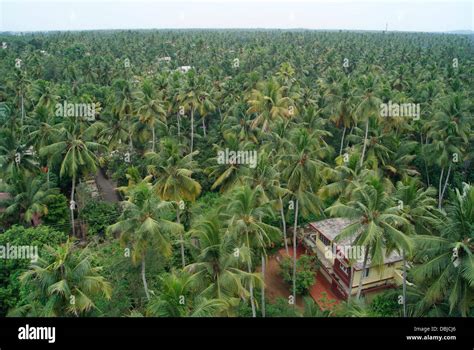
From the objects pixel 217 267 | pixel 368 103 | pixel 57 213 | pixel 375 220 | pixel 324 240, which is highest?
pixel 368 103

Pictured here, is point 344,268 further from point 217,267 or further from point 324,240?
point 217,267

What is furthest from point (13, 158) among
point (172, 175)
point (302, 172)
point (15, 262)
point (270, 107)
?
point (302, 172)

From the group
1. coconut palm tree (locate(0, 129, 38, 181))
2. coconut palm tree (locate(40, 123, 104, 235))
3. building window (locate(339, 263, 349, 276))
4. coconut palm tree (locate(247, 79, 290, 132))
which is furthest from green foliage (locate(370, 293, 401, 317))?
coconut palm tree (locate(0, 129, 38, 181))

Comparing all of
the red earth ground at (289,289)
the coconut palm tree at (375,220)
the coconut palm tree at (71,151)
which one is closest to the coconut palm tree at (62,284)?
the coconut palm tree at (375,220)

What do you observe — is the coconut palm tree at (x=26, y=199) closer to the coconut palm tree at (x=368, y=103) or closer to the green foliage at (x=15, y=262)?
the green foliage at (x=15, y=262)

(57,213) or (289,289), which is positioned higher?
(57,213)

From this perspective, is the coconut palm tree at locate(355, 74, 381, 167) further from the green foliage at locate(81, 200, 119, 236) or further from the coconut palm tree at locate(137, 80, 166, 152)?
the green foliage at locate(81, 200, 119, 236)

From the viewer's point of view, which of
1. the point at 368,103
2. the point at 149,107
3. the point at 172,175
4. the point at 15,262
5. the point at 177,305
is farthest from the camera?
the point at 149,107

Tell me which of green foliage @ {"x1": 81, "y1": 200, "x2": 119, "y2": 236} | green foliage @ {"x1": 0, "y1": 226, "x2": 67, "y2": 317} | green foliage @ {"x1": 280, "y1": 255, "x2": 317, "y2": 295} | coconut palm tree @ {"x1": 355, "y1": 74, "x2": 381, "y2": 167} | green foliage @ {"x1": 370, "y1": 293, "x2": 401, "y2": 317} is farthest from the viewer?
coconut palm tree @ {"x1": 355, "y1": 74, "x2": 381, "y2": 167}

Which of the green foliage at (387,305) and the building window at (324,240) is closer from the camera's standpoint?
the green foliage at (387,305)

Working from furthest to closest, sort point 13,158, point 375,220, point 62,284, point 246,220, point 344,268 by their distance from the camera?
point 13,158 < point 344,268 < point 246,220 < point 375,220 < point 62,284

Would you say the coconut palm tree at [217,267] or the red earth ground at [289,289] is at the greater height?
the coconut palm tree at [217,267]
